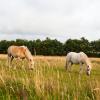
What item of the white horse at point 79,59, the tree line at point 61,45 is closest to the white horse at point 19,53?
the white horse at point 79,59

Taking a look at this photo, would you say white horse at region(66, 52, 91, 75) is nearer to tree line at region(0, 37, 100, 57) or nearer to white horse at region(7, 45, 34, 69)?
white horse at region(7, 45, 34, 69)

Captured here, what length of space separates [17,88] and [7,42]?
81.7 m

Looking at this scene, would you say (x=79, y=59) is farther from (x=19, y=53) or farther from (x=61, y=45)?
(x=61, y=45)

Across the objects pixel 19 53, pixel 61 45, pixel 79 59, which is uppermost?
pixel 61 45

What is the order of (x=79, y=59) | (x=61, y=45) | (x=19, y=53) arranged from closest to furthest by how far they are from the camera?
1. (x=19, y=53)
2. (x=79, y=59)
3. (x=61, y=45)

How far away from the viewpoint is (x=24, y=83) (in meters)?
7.20

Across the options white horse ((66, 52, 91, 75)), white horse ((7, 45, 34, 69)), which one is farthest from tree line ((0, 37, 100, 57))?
white horse ((7, 45, 34, 69))

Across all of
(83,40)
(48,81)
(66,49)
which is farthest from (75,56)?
(83,40)

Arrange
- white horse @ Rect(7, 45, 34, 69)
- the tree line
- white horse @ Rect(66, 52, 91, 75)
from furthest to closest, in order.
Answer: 1. the tree line
2. white horse @ Rect(7, 45, 34, 69)
3. white horse @ Rect(66, 52, 91, 75)

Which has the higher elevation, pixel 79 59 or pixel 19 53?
pixel 19 53

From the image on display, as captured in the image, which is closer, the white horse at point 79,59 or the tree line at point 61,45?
the white horse at point 79,59

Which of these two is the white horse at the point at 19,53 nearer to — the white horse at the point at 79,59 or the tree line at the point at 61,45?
the white horse at the point at 79,59

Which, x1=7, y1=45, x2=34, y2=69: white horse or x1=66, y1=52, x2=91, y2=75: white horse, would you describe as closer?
x1=66, y1=52, x2=91, y2=75: white horse

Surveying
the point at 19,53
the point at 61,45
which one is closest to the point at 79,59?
the point at 19,53
